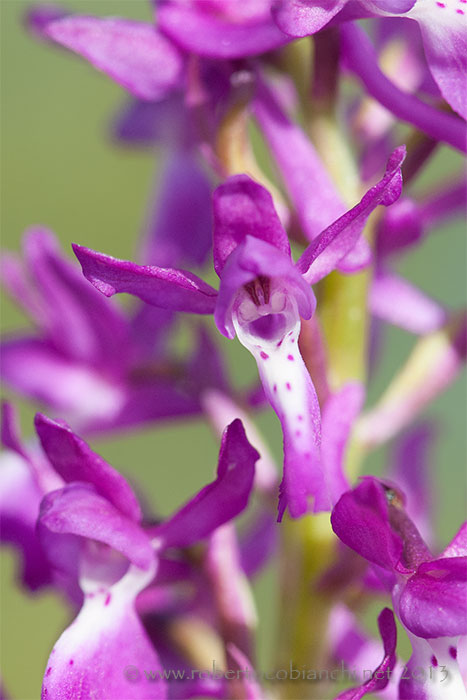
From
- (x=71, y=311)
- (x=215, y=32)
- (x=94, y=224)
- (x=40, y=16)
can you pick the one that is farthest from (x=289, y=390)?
(x=94, y=224)

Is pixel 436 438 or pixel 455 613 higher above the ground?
pixel 455 613

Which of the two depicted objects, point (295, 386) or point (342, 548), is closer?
point (295, 386)

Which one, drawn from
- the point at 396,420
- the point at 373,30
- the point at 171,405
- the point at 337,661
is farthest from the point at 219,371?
the point at 373,30

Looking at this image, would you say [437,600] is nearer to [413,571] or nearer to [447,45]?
[413,571]

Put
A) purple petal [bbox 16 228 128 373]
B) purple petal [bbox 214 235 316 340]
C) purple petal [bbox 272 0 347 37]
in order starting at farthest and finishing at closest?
purple petal [bbox 16 228 128 373] < purple petal [bbox 272 0 347 37] < purple petal [bbox 214 235 316 340]

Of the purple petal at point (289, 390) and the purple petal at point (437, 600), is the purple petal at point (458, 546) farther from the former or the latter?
the purple petal at point (289, 390)

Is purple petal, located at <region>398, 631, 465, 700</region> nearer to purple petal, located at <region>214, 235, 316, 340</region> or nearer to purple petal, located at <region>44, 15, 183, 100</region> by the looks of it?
purple petal, located at <region>214, 235, 316, 340</region>

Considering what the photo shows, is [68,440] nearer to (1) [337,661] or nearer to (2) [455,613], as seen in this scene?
(2) [455,613]

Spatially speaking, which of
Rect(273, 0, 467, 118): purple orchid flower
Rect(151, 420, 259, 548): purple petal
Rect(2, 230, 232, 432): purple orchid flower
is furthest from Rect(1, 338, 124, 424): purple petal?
Rect(273, 0, 467, 118): purple orchid flower
